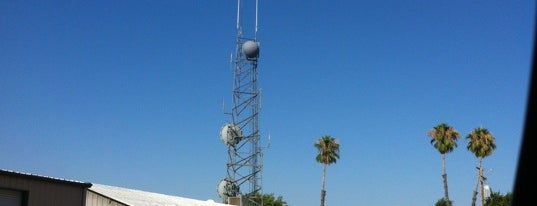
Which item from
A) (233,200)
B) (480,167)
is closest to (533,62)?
(233,200)

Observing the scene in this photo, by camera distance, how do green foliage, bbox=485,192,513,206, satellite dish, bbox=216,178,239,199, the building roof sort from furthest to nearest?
1. green foliage, bbox=485,192,513,206
2. satellite dish, bbox=216,178,239,199
3. the building roof

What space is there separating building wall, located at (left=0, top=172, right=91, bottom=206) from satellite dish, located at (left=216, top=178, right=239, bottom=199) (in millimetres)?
36081

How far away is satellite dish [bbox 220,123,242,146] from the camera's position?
6550 cm

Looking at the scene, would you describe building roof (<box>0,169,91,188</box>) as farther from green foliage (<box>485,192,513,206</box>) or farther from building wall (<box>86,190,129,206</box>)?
green foliage (<box>485,192,513,206</box>)

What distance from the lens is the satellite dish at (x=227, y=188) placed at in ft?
214

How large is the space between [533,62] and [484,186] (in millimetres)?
80451

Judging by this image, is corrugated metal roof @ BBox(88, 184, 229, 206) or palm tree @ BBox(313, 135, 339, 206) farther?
palm tree @ BBox(313, 135, 339, 206)

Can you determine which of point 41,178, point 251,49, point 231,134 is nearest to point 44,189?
point 41,178

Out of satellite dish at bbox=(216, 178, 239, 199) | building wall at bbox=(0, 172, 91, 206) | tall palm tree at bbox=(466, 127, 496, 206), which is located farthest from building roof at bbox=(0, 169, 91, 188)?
tall palm tree at bbox=(466, 127, 496, 206)

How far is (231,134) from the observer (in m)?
65.6

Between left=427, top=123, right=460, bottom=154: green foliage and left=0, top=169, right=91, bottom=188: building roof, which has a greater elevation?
left=427, top=123, right=460, bottom=154: green foliage

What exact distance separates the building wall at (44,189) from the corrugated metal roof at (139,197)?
2550 mm

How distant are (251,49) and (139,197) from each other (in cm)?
3240

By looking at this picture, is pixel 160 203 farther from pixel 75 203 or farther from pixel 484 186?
pixel 484 186
